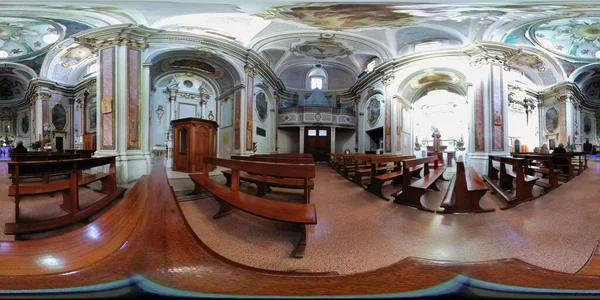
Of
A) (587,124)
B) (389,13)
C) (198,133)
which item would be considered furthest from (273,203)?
(198,133)

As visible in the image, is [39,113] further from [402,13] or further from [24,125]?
[402,13]

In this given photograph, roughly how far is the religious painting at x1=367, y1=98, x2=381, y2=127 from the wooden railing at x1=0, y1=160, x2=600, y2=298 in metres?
7.84

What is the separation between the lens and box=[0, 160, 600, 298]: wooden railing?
363 mm

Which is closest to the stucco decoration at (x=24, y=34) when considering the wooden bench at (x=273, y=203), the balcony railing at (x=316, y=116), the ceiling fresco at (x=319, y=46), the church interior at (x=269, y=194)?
the church interior at (x=269, y=194)

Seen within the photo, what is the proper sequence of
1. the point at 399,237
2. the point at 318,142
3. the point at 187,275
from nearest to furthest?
1. the point at 187,275
2. the point at 399,237
3. the point at 318,142

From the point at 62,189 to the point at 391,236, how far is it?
54.1 inches

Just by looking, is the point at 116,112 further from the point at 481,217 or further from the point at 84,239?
the point at 481,217

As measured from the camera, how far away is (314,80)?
9.73m

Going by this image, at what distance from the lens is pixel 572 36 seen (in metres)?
1.33

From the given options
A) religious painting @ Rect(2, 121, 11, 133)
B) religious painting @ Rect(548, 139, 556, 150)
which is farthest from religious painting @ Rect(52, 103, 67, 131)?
religious painting @ Rect(548, 139, 556, 150)

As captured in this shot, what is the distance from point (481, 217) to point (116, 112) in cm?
334

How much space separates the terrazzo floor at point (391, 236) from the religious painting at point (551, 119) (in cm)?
86

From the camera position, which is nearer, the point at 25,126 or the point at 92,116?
the point at 25,126

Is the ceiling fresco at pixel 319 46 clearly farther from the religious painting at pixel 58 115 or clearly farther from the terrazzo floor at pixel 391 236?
the religious painting at pixel 58 115
